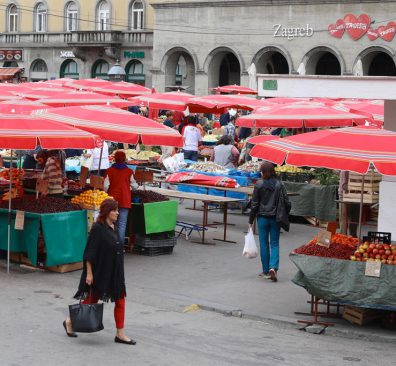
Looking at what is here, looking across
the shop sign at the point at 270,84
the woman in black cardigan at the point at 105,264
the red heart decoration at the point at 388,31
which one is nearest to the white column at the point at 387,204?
the shop sign at the point at 270,84

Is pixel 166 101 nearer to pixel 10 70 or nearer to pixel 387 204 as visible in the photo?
pixel 387 204

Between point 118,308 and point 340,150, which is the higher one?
point 340,150

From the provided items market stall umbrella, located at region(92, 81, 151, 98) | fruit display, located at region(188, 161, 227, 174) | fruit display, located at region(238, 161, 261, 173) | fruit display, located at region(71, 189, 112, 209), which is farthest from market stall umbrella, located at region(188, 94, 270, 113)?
fruit display, located at region(71, 189, 112, 209)

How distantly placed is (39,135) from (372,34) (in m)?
33.4

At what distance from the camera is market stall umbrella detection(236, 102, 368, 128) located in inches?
841

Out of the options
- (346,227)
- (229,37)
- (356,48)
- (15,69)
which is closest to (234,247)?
(346,227)

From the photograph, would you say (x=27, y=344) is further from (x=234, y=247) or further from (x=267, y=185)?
(x=234, y=247)

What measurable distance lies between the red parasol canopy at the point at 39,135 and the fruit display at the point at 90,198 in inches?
44.1

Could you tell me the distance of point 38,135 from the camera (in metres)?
13.9

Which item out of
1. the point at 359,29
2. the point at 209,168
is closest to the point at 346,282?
the point at 209,168

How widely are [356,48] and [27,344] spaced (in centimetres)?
3730

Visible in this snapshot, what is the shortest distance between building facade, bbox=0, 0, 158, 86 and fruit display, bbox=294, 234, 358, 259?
149ft

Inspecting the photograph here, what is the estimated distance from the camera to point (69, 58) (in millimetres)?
61562

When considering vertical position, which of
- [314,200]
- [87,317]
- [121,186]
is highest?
[121,186]
